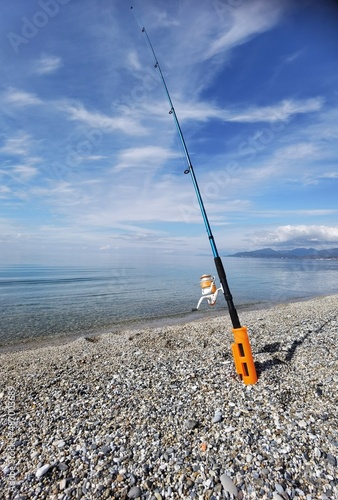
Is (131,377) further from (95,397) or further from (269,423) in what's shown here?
(269,423)

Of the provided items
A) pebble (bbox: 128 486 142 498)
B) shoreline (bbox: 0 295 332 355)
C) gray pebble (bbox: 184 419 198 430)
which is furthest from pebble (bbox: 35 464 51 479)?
shoreline (bbox: 0 295 332 355)

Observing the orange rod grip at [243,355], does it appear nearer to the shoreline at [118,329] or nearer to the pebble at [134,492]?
the pebble at [134,492]

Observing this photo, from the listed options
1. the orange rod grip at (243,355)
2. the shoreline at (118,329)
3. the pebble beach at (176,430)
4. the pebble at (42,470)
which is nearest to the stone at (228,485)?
the pebble beach at (176,430)

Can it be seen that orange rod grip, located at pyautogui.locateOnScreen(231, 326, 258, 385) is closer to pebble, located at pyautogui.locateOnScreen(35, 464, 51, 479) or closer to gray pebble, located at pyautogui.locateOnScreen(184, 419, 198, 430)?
gray pebble, located at pyautogui.locateOnScreen(184, 419, 198, 430)

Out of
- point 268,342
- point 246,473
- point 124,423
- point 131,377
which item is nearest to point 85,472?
point 124,423

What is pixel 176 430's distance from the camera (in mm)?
4391

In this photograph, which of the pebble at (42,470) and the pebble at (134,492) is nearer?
the pebble at (134,492)

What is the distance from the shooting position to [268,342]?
8.47 m

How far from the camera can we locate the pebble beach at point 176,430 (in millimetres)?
3439

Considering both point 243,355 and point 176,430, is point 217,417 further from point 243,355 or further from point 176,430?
point 243,355

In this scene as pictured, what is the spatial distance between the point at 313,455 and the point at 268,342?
16.3 feet

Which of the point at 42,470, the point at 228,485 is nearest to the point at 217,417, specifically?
the point at 228,485

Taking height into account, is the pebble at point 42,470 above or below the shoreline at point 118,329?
above

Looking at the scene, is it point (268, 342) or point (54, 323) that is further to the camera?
point (54, 323)
